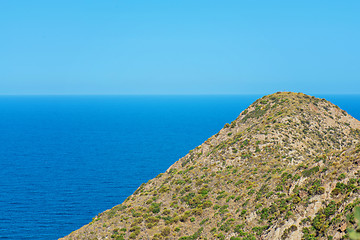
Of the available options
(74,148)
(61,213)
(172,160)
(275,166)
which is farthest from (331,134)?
(74,148)

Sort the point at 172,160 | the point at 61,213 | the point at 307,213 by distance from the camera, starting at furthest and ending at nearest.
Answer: the point at 172,160, the point at 61,213, the point at 307,213

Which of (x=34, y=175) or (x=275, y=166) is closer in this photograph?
(x=275, y=166)

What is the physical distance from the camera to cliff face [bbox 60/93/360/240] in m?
39.2

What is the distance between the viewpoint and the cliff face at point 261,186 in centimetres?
3925

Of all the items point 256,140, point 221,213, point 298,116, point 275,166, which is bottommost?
point 221,213

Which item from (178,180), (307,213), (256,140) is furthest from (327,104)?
(307,213)

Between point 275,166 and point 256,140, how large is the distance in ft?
28.7

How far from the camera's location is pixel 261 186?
174 ft

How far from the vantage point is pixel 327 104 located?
3167 inches

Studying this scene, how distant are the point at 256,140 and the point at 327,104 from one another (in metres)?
25.7

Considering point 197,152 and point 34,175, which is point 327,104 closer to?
point 197,152

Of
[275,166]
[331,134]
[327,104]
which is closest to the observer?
[275,166]

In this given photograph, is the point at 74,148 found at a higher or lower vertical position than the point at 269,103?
lower

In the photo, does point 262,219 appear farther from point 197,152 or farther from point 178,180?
point 197,152
